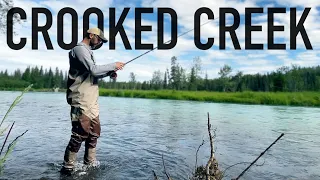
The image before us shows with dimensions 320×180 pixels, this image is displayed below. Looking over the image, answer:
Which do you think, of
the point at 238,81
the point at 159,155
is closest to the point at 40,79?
the point at 238,81

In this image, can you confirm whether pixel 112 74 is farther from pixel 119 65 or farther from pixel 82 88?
pixel 82 88

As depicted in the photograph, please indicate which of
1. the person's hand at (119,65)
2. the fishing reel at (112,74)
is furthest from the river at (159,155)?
the person's hand at (119,65)

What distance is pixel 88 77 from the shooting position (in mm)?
5078

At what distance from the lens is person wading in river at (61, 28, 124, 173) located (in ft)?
16.2

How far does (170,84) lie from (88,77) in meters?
95.7

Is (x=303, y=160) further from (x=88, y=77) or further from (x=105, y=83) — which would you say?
(x=105, y=83)

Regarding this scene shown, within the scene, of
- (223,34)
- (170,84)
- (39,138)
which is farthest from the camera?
(170,84)

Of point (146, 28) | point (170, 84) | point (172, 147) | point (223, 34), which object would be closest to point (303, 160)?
point (172, 147)

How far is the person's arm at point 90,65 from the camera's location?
16.0 ft

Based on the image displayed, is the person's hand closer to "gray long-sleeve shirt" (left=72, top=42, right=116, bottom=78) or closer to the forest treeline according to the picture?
"gray long-sleeve shirt" (left=72, top=42, right=116, bottom=78)

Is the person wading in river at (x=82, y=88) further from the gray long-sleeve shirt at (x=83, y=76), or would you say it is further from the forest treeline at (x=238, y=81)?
the forest treeline at (x=238, y=81)

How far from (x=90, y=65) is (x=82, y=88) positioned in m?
0.44

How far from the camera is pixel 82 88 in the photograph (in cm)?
504

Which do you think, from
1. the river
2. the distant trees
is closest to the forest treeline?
the distant trees
